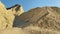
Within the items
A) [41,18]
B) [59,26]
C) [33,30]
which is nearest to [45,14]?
[41,18]

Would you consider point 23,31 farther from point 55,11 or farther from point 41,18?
point 55,11

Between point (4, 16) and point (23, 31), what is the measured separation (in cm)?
208

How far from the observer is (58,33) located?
35.6 feet

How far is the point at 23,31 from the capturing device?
10812 mm

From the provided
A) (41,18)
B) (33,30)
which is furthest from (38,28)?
(41,18)

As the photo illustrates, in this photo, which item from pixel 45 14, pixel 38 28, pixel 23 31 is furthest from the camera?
pixel 45 14

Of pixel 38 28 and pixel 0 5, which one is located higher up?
pixel 0 5

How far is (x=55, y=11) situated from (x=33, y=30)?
157 inches

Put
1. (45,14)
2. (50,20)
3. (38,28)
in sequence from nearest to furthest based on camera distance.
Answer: (38,28)
(50,20)
(45,14)

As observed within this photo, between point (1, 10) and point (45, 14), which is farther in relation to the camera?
point (45, 14)

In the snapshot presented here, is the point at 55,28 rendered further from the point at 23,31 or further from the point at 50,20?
the point at 23,31

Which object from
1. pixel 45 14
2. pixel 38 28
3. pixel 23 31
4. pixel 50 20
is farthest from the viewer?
pixel 45 14

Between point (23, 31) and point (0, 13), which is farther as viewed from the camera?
point (0, 13)

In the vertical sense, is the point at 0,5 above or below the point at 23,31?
above
